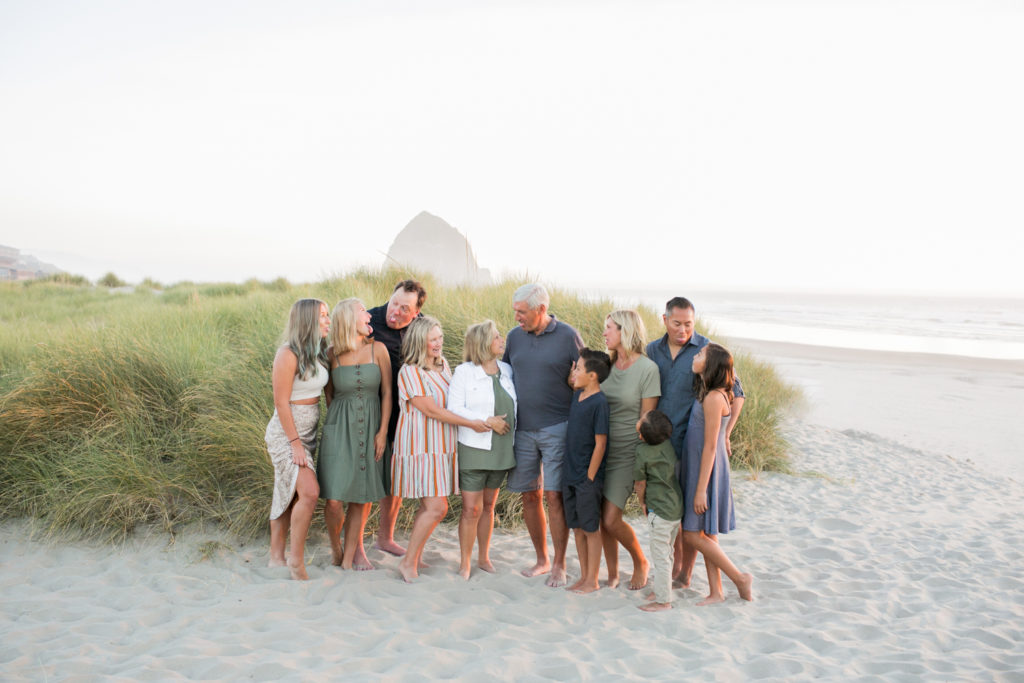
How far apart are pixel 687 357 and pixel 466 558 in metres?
1.98

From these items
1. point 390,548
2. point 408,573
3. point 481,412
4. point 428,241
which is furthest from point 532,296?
point 428,241

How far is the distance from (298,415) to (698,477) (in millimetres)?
2520

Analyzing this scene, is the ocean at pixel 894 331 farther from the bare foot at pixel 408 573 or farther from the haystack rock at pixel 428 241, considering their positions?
the bare foot at pixel 408 573

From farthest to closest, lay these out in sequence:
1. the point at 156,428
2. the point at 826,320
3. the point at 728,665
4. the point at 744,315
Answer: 1. the point at 744,315
2. the point at 826,320
3. the point at 156,428
4. the point at 728,665

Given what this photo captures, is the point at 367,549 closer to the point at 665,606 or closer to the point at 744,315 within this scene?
the point at 665,606

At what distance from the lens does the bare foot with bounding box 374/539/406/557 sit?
4812 millimetres

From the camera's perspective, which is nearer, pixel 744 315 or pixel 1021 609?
pixel 1021 609

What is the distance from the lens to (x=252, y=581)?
4.28m

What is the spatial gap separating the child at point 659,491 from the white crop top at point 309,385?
204 centimetres

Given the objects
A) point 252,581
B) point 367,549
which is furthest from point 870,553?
point 252,581

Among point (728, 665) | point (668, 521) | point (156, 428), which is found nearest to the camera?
point (728, 665)

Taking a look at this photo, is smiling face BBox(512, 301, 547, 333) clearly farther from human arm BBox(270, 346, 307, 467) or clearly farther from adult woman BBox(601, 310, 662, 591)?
human arm BBox(270, 346, 307, 467)

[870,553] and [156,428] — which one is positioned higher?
[156,428]

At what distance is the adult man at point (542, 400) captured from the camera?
4250 millimetres
